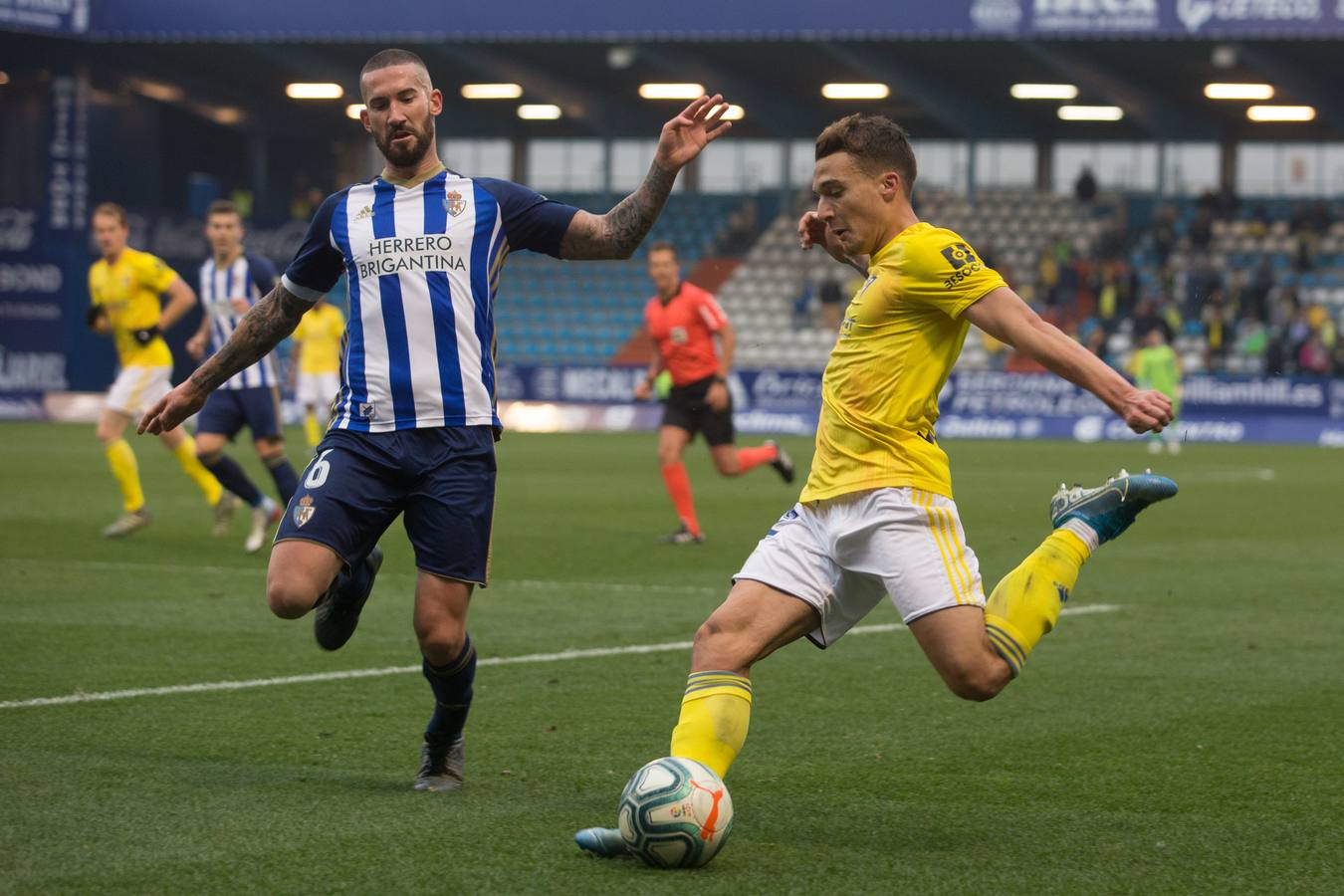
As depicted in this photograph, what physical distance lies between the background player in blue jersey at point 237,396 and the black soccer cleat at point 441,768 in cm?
683

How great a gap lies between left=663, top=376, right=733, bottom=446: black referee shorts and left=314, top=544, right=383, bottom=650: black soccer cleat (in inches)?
311

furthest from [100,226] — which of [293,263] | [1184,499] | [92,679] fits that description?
[1184,499]

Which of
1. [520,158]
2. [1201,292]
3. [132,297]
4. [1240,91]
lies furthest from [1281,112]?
[132,297]

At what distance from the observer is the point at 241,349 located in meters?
5.46

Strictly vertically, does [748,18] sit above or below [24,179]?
above

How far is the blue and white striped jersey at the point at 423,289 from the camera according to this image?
5215 millimetres

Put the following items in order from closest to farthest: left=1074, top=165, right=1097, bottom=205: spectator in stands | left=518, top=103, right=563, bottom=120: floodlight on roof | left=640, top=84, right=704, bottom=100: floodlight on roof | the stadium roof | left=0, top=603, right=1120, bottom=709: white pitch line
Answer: left=0, top=603, right=1120, bottom=709: white pitch line
the stadium roof
left=640, top=84, right=704, bottom=100: floodlight on roof
left=1074, top=165, right=1097, bottom=205: spectator in stands
left=518, top=103, right=563, bottom=120: floodlight on roof

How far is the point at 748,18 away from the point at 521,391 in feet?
25.4

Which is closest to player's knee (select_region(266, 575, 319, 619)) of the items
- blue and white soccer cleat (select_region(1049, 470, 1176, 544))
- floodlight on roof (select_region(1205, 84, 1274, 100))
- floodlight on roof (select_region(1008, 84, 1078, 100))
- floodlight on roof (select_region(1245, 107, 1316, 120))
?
Answer: blue and white soccer cleat (select_region(1049, 470, 1176, 544))

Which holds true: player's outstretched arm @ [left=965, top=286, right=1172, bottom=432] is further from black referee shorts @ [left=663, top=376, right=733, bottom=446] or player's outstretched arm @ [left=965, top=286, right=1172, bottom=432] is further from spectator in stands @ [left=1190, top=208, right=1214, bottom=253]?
spectator in stands @ [left=1190, top=208, right=1214, bottom=253]

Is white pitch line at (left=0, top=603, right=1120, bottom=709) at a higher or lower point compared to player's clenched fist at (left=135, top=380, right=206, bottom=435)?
lower

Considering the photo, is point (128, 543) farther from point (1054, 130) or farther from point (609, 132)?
point (1054, 130)

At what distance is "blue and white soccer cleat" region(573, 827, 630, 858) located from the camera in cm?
448

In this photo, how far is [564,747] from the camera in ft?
19.5
